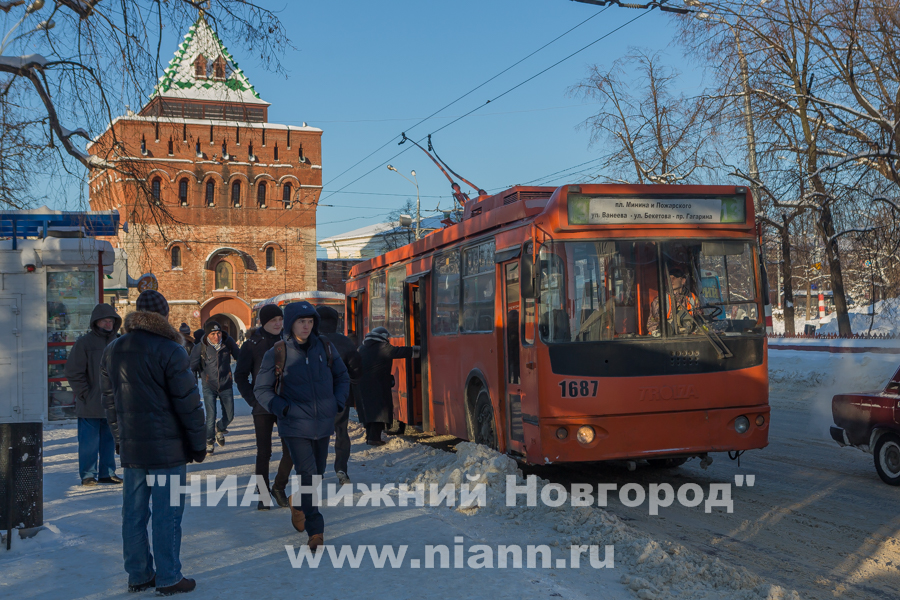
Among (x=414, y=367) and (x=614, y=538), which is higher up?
(x=414, y=367)

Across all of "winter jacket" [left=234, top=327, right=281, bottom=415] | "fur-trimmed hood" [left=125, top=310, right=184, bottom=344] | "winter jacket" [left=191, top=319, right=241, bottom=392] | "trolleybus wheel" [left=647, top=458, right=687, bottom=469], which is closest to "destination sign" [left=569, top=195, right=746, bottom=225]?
"trolleybus wheel" [left=647, top=458, right=687, bottom=469]

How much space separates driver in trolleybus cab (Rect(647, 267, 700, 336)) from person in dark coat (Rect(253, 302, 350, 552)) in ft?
11.4

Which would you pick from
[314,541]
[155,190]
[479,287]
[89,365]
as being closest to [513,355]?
[479,287]

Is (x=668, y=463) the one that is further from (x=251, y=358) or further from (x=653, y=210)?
(x=251, y=358)

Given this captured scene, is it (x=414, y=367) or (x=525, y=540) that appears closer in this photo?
(x=525, y=540)

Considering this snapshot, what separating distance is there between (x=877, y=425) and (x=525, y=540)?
460 centimetres

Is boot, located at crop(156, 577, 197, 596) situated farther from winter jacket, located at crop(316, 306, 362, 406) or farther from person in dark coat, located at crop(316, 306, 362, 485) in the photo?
winter jacket, located at crop(316, 306, 362, 406)

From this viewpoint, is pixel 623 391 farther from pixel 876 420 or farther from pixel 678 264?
pixel 876 420

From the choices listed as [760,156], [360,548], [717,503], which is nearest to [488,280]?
[717,503]

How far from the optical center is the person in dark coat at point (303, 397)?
6.21 metres

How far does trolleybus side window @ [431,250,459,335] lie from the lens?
11.3 metres

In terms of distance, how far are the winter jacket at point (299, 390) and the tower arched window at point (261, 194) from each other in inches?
1955

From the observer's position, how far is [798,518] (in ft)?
24.2

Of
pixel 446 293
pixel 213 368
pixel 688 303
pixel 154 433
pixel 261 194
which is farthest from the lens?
pixel 261 194
